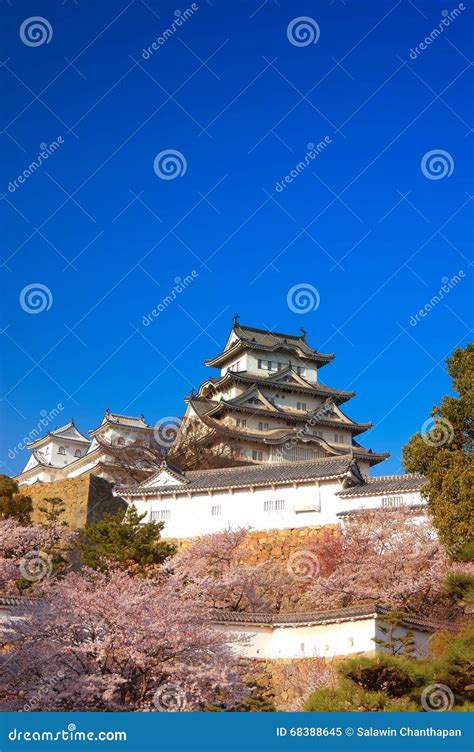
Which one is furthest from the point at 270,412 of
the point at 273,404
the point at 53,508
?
the point at 53,508

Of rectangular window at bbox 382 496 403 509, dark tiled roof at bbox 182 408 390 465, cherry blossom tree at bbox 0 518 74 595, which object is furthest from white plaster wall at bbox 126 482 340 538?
dark tiled roof at bbox 182 408 390 465

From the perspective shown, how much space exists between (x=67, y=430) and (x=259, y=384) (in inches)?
1001

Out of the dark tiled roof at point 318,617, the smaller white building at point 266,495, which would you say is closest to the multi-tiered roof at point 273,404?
the smaller white building at point 266,495

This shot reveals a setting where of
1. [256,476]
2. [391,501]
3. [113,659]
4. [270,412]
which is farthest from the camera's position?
[270,412]

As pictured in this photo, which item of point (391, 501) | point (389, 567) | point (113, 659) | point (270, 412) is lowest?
point (113, 659)

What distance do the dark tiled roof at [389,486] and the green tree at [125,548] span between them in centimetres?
736

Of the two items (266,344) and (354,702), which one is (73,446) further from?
(354,702)

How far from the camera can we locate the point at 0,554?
1069 inches

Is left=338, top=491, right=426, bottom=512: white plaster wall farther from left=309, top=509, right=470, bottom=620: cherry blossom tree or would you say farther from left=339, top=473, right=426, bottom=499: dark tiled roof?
left=309, top=509, right=470, bottom=620: cherry blossom tree

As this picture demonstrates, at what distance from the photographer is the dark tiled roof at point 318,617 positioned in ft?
56.2

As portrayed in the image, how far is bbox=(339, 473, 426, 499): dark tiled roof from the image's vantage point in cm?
2644

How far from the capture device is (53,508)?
31.9 meters

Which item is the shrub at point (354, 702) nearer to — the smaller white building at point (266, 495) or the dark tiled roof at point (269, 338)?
the smaller white building at point (266, 495)

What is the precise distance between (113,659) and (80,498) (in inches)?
770
